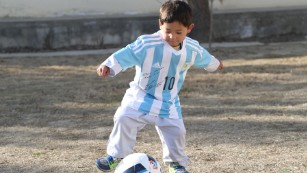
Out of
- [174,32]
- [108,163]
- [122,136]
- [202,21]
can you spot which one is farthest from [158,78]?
[202,21]

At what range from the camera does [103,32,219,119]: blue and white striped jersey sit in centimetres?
384

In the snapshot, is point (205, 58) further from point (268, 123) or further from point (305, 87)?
point (305, 87)

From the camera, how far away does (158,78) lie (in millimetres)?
3918

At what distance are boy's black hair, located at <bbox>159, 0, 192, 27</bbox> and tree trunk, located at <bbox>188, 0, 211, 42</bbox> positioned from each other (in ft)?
25.0

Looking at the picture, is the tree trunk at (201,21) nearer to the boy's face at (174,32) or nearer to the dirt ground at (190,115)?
the dirt ground at (190,115)

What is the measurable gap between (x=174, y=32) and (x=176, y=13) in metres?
0.12

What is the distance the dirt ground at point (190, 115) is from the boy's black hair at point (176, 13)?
1.30 meters

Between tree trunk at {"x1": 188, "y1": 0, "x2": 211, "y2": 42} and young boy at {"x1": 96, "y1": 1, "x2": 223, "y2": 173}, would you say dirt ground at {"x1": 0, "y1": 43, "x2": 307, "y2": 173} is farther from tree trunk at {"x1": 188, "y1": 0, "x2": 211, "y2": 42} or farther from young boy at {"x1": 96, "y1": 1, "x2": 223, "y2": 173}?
tree trunk at {"x1": 188, "y1": 0, "x2": 211, "y2": 42}

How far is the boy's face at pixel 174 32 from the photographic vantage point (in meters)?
3.77

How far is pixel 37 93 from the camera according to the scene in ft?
25.1

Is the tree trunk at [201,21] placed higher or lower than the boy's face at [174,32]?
lower

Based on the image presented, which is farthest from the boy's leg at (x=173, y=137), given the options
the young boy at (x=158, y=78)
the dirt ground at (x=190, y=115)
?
the dirt ground at (x=190, y=115)

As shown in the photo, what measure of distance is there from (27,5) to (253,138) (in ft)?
23.0

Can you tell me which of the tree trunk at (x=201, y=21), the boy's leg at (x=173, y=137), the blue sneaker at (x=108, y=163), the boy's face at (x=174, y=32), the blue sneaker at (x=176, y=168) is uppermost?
the boy's face at (x=174, y=32)
